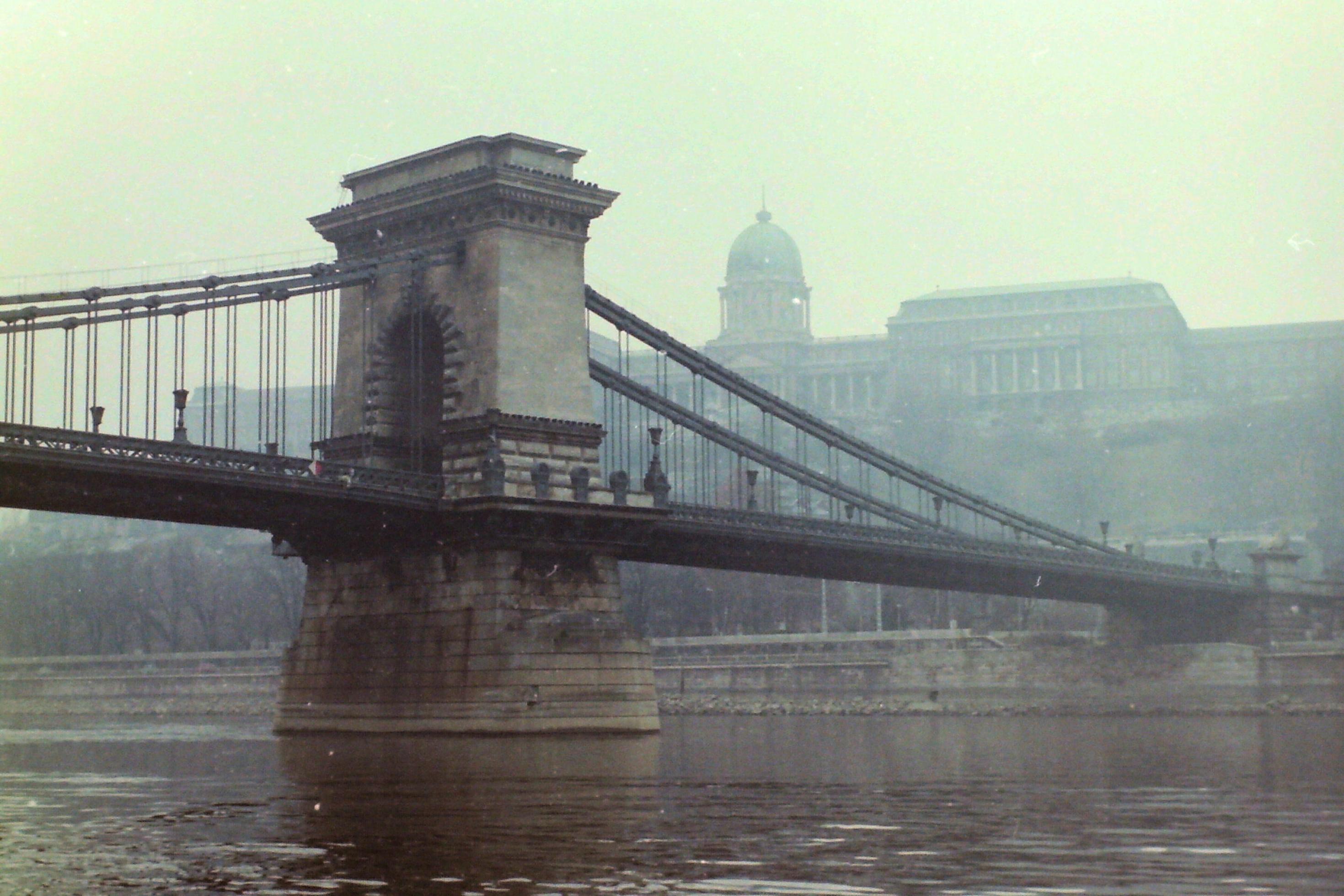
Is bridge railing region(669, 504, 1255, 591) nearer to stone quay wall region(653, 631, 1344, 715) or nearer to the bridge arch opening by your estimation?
stone quay wall region(653, 631, 1344, 715)

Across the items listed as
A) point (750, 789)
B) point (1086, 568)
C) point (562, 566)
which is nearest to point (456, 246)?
point (562, 566)

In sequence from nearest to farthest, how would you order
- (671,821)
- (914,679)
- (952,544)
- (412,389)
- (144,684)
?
1. (671,821)
2. (412,389)
3. (952,544)
4. (914,679)
5. (144,684)

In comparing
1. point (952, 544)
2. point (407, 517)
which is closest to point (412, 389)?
point (407, 517)

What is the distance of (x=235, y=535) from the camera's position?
149m

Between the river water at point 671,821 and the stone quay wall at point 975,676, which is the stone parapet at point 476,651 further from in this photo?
the stone quay wall at point 975,676

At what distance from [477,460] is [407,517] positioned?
2284 mm

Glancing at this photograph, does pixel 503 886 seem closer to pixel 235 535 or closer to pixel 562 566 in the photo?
pixel 562 566

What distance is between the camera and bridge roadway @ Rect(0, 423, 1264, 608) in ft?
136

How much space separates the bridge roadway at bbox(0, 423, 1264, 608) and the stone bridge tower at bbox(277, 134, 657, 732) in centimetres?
35

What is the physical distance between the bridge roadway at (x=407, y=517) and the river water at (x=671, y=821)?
5124 mm

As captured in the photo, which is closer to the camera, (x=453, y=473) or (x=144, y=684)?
(x=453, y=473)

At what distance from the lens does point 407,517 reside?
160 feet

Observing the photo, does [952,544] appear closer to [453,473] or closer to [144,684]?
[453,473]


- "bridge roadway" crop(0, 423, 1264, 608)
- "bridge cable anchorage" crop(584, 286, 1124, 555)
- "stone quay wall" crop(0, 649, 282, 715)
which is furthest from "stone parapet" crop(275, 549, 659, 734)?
"stone quay wall" crop(0, 649, 282, 715)
